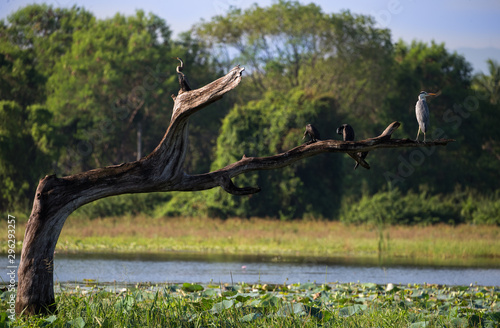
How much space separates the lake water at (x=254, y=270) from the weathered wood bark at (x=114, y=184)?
18.7 feet

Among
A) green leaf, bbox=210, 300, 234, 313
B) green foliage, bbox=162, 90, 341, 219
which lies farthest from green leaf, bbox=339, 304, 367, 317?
green foliage, bbox=162, 90, 341, 219

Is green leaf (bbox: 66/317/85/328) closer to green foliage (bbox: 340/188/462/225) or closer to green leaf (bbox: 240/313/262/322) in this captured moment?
green leaf (bbox: 240/313/262/322)

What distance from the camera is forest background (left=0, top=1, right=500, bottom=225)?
100 ft

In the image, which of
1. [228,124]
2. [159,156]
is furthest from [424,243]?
[159,156]

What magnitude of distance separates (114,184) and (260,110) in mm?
25294

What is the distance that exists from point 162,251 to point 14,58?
18.4m

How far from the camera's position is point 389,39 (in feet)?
132

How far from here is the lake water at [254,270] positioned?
14.9 metres

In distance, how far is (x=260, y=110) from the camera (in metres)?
33.0

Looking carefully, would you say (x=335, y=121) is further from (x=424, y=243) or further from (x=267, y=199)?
(x=424, y=243)

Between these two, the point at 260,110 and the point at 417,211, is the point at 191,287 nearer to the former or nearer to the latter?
the point at 417,211

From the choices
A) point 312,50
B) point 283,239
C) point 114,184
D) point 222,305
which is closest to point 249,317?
point 222,305

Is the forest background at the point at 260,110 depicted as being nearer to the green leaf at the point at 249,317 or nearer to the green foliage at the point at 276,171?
the green foliage at the point at 276,171

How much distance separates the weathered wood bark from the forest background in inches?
823
